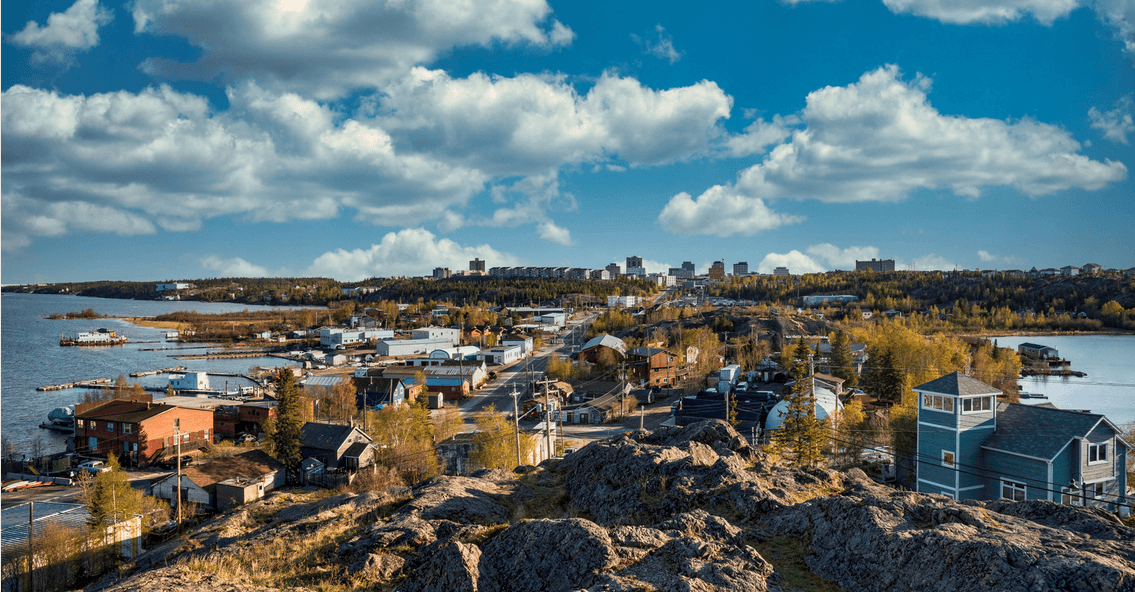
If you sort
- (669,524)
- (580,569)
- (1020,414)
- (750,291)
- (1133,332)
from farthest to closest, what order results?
1. (750,291)
2. (1133,332)
3. (1020,414)
4. (669,524)
5. (580,569)

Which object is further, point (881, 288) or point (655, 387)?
point (881, 288)

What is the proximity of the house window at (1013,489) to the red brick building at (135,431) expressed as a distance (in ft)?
98.2

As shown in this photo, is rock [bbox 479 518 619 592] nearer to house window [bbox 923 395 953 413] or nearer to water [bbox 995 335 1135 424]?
house window [bbox 923 395 953 413]

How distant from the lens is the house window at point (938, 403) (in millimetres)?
12891

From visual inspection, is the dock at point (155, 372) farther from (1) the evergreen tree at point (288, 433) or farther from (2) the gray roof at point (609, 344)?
(1) the evergreen tree at point (288, 433)

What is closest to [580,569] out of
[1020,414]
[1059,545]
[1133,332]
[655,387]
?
[1059,545]

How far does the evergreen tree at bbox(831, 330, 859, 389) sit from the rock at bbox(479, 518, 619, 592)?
32431mm

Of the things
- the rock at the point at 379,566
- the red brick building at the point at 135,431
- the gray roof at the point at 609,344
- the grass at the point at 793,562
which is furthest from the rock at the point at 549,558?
the gray roof at the point at 609,344

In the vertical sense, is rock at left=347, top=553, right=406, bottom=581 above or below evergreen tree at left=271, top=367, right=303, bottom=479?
above

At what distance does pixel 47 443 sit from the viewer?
29.2 metres

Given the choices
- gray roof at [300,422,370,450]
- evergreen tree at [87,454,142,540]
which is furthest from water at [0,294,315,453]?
evergreen tree at [87,454,142,540]

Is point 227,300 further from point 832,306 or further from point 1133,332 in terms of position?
point 1133,332

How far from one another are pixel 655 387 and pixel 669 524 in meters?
34.2

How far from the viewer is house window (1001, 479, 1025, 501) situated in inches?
486
